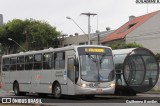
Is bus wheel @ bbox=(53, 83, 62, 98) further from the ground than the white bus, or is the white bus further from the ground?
the white bus

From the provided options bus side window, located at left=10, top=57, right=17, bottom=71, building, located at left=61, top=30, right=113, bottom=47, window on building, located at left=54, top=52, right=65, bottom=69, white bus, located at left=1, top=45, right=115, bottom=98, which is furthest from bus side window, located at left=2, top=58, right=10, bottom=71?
building, located at left=61, top=30, right=113, bottom=47

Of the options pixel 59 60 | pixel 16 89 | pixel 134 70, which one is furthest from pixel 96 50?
pixel 16 89

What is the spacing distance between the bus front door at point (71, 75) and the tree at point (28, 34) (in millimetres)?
54656

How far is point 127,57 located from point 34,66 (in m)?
6.04

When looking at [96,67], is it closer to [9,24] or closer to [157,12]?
[157,12]

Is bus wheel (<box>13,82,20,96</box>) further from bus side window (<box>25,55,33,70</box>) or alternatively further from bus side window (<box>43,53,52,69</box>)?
bus side window (<box>43,53,52,69</box>)

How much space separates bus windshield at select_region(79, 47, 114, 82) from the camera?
2456cm

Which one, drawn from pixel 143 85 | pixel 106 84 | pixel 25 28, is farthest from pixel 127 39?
pixel 106 84

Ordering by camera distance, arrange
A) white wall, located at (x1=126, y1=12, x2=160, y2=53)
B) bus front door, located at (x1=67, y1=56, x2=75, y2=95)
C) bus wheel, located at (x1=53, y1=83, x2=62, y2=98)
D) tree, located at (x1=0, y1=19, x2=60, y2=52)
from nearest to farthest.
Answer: bus front door, located at (x1=67, y1=56, x2=75, y2=95) < bus wheel, located at (x1=53, y1=83, x2=62, y2=98) < white wall, located at (x1=126, y1=12, x2=160, y2=53) < tree, located at (x1=0, y1=19, x2=60, y2=52)

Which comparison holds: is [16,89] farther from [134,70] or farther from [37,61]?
[134,70]

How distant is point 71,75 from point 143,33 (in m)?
43.2

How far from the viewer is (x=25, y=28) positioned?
3428 inches

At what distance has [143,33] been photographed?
66.9m

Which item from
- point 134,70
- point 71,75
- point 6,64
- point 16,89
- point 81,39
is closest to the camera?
point 71,75
